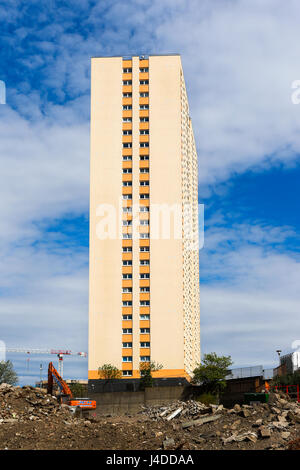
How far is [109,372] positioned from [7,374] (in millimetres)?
38997

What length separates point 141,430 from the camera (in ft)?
120

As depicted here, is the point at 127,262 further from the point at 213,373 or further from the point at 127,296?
the point at 213,373

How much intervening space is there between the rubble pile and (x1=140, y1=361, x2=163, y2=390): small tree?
104 feet

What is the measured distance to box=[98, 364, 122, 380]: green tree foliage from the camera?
256 feet

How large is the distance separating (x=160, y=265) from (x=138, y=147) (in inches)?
786

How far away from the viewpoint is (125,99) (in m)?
90.7

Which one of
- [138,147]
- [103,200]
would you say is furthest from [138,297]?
[138,147]

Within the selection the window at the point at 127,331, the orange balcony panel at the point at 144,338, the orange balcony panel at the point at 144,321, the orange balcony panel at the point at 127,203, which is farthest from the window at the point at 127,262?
the orange balcony panel at the point at 144,338

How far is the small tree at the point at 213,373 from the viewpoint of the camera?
6862 cm

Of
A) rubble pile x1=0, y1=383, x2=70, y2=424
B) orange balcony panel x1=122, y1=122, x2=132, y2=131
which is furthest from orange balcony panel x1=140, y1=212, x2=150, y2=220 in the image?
rubble pile x1=0, y1=383, x2=70, y2=424
